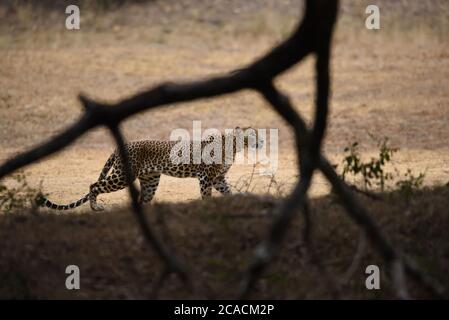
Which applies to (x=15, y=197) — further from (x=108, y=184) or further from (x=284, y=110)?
(x=284, y=110)

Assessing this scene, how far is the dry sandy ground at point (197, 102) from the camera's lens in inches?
514

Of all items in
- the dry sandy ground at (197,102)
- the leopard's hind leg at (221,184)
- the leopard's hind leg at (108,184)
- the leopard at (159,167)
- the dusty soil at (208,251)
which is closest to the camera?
the dusty soil at (208,251)

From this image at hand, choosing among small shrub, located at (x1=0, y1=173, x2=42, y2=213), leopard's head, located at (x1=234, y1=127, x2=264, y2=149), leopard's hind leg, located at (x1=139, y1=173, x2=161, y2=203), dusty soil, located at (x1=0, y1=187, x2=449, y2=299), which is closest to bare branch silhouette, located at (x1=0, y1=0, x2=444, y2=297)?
dusty soil, located at (x1=0, y1=187, x2=449, y2=299)

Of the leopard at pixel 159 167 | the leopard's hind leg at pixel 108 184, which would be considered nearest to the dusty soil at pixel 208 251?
the leopard's hind leg at pixel 108 184

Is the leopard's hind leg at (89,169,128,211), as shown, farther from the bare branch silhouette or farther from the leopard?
the bare branch silhouette

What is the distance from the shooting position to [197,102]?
654 inches

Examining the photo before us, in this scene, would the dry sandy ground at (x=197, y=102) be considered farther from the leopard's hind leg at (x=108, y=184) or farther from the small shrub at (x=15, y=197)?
the small shrub at (x=15, y=197)

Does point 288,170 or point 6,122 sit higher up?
point 6,122

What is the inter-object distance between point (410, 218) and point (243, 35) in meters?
14.1

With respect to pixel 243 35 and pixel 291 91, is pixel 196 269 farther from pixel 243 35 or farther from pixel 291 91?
pixel 243 35

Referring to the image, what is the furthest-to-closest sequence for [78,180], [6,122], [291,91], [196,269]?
1. [291,91]
2. [6,122]
3. [78,180]
4. [196,269]

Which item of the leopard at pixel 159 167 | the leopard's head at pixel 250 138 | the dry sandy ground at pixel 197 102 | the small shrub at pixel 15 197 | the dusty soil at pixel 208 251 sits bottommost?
the dusty soil at pixel 208 251
